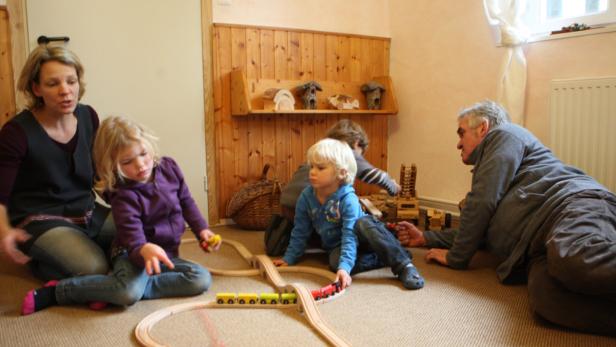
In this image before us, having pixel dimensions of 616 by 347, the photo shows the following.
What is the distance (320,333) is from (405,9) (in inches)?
106

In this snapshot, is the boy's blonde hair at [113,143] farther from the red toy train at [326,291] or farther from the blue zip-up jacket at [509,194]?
the blue zip-up jacket at [509,194]

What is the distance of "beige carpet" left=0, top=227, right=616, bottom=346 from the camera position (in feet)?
4.93

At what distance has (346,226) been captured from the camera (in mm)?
2076

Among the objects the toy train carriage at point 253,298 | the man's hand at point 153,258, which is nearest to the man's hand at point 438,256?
the toy train carriage at point 253,298

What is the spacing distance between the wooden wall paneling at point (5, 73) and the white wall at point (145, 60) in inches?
4.4

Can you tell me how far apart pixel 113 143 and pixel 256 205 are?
4.26 ft

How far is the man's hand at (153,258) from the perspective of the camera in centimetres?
158

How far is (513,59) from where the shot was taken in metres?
2.82

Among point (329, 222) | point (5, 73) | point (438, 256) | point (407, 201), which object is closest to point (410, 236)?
point (438, 256)

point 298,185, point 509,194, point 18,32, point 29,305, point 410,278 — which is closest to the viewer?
point 29,305

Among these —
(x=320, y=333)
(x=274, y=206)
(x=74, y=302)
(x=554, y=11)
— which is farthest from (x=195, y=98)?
(x=554, y=11)

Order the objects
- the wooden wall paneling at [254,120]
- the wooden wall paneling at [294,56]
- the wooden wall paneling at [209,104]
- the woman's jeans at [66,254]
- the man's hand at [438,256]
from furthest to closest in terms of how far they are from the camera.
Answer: the wooden wall paneling at [294,56] < the wooden wall paneling at [254,120] < the wooden wall paneling at [209,104] < the man's hand at [438,256] < the woman's jeans at [66,254]

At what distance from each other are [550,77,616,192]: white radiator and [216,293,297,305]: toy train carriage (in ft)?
5.48

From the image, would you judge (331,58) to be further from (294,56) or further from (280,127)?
(280,127)
